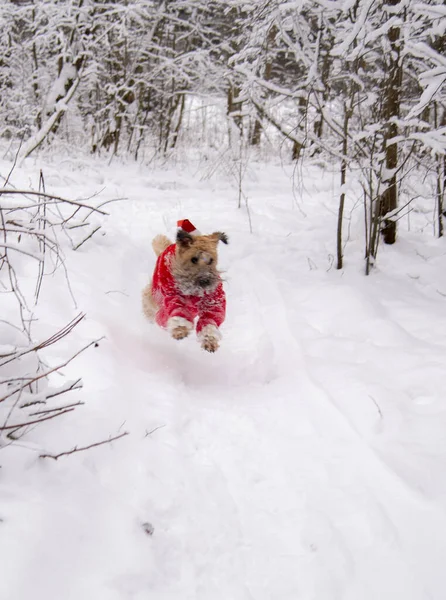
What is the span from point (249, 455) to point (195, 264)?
1704 millimetres

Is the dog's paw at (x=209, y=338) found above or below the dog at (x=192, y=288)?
below

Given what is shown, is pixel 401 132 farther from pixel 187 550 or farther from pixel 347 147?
pixel 187 550

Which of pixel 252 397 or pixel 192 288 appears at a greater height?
pixel 192 288

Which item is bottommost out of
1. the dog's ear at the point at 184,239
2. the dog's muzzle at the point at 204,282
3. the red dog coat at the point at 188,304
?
the red dog coat at the point at 188,304

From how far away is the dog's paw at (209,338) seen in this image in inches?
144

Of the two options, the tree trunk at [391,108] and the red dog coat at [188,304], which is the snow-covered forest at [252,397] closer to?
the tree trunk at [391,108]

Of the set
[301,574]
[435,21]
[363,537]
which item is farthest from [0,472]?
[435,21]

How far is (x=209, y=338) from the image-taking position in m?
3.68

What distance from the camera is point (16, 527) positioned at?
150cm

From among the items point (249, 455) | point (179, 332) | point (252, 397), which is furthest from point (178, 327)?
point (249, 455)

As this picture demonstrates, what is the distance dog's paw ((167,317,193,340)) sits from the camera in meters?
3.67

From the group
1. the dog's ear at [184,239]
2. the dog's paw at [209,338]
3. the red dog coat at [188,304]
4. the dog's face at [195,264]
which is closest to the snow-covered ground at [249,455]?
the dog's paw at [209,338]

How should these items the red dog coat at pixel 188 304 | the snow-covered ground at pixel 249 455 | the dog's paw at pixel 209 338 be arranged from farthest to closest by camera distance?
the red dog coat at pixel 188 304 < the dog's paw at pixel 209 338 < the snow-covered ground at pixel 249 455

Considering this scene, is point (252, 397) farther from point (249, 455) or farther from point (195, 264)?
point (195, 264)
